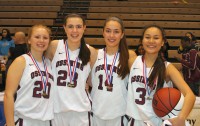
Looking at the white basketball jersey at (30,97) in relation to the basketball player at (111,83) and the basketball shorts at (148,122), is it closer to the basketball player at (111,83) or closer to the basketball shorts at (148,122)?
the basketball player at (111,83)

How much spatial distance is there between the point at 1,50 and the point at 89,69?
18.0ft

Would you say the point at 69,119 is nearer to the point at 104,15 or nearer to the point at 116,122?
the point at 116,122

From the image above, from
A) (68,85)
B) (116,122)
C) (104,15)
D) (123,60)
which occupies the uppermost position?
(104,15)

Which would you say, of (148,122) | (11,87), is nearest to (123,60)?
(148,122)

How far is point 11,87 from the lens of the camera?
2477 millimetres

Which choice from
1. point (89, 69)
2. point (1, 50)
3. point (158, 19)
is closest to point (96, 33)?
point (158, 19)

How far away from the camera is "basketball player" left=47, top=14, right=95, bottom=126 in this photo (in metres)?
2.72

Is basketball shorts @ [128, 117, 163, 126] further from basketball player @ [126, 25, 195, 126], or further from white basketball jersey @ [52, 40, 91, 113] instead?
white basketball jersey @ [52, 40, 91, 113]

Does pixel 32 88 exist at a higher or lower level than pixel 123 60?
lower

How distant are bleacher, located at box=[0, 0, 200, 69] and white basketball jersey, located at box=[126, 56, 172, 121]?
19.9 ft

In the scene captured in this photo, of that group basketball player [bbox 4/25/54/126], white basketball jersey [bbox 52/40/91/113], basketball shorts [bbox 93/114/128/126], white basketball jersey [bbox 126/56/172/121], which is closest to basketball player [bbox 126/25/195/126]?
white basketball jersey [bbox 126/56/172/121]

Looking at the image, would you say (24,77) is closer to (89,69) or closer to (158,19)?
(89,69)

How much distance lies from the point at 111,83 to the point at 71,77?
380 millimetres

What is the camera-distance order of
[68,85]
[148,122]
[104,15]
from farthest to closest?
[104,15] → [68,85] → [148,122]
